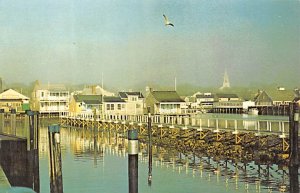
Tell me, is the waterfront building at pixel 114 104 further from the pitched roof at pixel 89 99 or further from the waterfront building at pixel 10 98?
the waterfront building at pixel 10 98

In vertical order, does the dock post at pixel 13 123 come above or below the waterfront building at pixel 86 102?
below

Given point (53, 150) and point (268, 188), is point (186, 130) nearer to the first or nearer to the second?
point (268, 188)

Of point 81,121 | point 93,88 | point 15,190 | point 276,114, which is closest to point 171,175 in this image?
point 15,190

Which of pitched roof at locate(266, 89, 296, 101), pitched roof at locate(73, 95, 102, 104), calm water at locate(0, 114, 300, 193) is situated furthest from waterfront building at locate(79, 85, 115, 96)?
calm water at locate(0, 114, 300, 193)

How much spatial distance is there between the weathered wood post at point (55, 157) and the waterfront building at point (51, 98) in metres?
46.9

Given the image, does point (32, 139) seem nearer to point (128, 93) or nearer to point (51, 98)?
point (128, 93)

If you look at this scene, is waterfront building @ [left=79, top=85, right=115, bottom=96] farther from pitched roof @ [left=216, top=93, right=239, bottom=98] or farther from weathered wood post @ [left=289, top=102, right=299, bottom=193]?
weathered wood post @ [left=289, top=102, right=299, bottom=193]

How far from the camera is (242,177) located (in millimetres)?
12625

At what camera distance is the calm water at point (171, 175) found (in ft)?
37.5

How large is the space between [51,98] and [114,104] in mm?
9294

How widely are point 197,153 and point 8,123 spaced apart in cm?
922

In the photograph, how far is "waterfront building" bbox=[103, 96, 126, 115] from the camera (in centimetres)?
4656

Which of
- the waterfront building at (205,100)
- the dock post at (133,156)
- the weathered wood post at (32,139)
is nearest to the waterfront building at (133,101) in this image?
the waterfront building at (205,100)

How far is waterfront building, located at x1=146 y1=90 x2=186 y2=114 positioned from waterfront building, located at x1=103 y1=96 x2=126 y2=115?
98.7 inches
